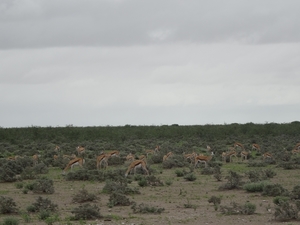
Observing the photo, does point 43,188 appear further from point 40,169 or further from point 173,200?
point 40,169

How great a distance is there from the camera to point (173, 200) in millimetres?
17219

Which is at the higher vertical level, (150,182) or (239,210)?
(150,182)

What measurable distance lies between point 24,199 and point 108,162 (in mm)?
10892

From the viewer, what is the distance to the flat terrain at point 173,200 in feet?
45.6

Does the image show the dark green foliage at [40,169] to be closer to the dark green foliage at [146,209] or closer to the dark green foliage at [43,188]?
the dark green foliage at [43,188]

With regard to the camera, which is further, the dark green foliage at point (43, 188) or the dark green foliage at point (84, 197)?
the dark green foliage at point (43, 188)

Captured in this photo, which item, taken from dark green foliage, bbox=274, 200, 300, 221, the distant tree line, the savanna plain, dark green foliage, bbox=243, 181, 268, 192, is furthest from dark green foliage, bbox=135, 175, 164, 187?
the distant tree line

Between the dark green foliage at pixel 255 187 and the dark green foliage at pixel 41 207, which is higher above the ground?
the dark green foliage at pixel 255 187

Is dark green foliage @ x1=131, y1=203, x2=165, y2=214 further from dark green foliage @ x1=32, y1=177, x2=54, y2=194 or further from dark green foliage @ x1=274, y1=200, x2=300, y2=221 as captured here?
dark green foliage @ x1=32, y1=177, x2=54, y2=194

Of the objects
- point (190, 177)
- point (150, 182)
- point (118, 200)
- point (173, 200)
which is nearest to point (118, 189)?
point (173, 200)

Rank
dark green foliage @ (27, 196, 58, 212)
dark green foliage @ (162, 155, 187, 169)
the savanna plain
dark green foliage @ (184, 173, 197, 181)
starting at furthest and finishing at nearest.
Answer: dark green foliage @ (162, 155, 187, 169) → dark green foliage @ (184, 173, 197, 181) → dark green foliage @ (27, 196, 58, 212) → the savanna plain

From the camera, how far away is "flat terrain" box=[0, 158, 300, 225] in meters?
13.9

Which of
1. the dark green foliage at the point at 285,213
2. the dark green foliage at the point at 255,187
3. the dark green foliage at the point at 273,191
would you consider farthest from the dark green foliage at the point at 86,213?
the dark green foliage at the point at 255,187

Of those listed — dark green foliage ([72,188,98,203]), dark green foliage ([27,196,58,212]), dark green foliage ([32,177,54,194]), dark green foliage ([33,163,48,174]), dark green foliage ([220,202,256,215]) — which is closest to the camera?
dark green foliage ([220,202,256,215])
